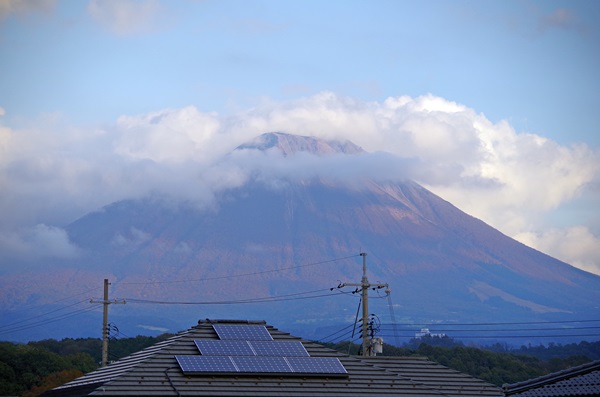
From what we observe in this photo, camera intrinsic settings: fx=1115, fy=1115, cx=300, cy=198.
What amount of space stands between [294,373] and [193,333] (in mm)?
5695

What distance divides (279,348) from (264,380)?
3.34m

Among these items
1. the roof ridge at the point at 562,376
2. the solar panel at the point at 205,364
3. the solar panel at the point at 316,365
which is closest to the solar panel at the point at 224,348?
the solar panel at the point at 205,364

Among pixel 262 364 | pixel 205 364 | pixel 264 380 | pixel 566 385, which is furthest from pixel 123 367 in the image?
pixel 566 385

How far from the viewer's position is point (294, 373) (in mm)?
45000

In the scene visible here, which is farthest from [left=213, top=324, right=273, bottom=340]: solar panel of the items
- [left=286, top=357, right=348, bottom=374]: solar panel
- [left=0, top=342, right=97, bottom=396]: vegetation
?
[left=0, top=342, right=97, bottom=396]: vegetation

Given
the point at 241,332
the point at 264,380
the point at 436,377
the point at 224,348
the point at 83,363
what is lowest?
the point at 264,380

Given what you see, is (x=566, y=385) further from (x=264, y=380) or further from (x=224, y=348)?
(x=224, y=348)

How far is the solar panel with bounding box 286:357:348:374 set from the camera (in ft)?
149

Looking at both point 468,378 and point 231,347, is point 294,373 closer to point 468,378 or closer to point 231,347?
point 231,347

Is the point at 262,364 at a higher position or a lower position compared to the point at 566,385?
higher

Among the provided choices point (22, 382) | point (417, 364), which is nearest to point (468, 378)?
point (417, 364)

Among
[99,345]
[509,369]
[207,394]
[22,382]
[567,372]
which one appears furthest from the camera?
[99,345]

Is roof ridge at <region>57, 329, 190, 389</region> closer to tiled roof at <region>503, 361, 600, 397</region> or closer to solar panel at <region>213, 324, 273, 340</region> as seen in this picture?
solar panel at <region>213, 324, 273, 340</region>

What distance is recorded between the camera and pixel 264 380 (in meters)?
44.4
